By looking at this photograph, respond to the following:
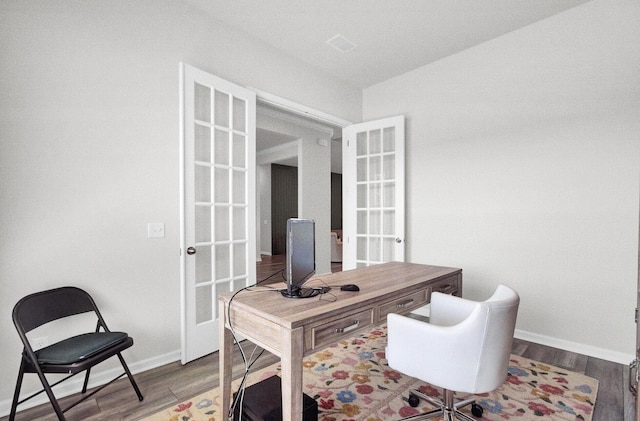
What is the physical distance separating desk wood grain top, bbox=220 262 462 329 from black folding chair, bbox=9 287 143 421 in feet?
2.62

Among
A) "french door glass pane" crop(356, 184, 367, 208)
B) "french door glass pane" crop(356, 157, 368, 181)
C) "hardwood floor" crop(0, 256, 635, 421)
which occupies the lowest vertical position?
"hardwood floor" crop(0, 256, 635, 421)

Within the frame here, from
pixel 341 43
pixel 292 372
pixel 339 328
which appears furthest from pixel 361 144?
pixel 292 372

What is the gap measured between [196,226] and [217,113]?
102 centimetres

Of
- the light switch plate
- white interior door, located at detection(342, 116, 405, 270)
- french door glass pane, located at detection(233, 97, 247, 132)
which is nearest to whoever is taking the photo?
the light switch plate

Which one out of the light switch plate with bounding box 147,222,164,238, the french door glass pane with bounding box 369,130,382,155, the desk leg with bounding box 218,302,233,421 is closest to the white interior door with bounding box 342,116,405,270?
the french door glass pane with bounding box 369,130,382,155

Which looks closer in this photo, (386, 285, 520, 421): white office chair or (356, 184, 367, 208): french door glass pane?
(386, 285, 520, 421): white office chair

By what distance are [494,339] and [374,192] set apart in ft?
8.83

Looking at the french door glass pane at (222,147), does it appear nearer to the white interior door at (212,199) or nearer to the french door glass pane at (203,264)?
the white interior door at (212,199)

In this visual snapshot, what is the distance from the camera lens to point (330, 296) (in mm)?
1608

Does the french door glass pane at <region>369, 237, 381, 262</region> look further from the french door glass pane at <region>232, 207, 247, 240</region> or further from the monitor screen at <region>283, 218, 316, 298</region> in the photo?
the monitor screen at <region>283, 218, 316, 298</region>

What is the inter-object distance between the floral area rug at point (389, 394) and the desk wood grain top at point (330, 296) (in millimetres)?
744

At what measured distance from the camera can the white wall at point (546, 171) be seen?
2459mm

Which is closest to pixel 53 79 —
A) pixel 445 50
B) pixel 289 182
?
pixel 445 50

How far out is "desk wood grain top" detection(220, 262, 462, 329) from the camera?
4.38 feet
